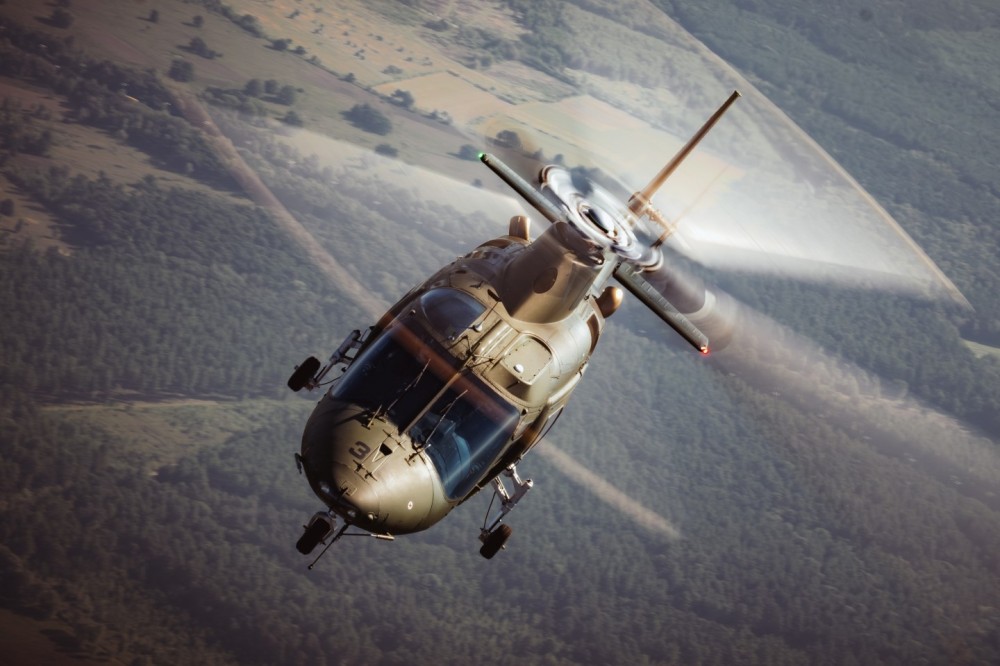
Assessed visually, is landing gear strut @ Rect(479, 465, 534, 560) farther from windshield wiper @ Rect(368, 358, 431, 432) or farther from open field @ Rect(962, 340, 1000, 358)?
open field @ Rect(962, 340, 1000, 358)

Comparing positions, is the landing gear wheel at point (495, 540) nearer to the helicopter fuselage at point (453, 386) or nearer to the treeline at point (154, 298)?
the helicopter fuselage at point (453, 386)

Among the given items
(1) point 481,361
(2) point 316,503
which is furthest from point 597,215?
(2) point 316,503

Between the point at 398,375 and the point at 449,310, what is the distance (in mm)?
2741

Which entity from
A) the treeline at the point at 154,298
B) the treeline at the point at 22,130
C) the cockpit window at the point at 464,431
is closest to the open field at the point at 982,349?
the treeline at the point at 154,298

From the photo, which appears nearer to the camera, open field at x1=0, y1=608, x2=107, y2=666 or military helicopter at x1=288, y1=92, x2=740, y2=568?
military helicopter at x1=288, y1=92, x2=740, y2=568

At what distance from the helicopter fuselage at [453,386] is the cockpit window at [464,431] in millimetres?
37

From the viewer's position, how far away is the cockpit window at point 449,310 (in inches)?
1342

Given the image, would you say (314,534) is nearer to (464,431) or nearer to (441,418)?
(441,418)

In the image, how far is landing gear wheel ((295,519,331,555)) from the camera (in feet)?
100

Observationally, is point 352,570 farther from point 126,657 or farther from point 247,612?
point 126,657

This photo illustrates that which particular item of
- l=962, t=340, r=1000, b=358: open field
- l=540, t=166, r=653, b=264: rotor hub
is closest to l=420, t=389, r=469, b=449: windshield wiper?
l=540, t=166, r=653, b=264: rotor hub

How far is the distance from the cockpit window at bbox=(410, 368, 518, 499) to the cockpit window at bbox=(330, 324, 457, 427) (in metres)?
0.43

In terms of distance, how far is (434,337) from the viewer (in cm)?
3388

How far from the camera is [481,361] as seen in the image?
33.7 meters
